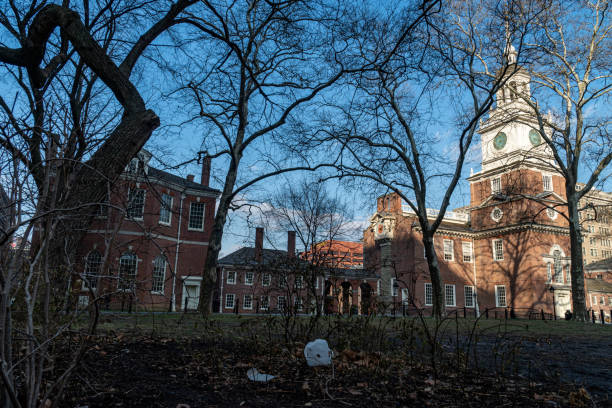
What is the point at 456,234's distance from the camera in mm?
42219

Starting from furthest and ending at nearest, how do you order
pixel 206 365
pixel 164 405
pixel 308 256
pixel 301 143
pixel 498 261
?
pixel 498 261 → pixel 301 143 → pixel 308 256 → pixel 206 365 → pixel 164 405

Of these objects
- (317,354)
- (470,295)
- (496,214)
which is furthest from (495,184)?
(317,354)

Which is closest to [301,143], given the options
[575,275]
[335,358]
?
[335,358]

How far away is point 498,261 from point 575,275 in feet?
68.6

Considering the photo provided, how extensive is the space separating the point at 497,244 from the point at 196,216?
99.0 feet

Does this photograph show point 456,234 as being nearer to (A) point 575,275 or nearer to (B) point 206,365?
(A) point 575,275

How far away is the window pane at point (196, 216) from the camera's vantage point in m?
29.3

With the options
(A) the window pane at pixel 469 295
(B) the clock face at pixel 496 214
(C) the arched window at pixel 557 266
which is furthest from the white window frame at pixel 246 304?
(C) the arched window at pixel 557 266

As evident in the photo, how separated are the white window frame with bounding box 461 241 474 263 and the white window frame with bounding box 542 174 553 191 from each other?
30.4 feet

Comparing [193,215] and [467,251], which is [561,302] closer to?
[467,251]

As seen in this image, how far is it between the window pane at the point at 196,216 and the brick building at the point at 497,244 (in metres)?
17.3

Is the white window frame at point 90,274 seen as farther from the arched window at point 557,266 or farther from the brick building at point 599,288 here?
the brick building at point 599,288

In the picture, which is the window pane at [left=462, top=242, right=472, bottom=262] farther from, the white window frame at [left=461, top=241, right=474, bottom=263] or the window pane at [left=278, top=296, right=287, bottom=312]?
the window pane at [left=278, top=296, right=287, bottom=312]

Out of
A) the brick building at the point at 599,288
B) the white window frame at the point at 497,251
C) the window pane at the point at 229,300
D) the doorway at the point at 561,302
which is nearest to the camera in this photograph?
the window pane at the point at 229,300
